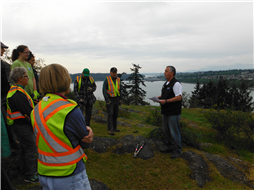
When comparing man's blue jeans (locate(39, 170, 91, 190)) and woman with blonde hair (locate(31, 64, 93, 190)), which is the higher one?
woman with blonde hair (locate(31, 64, 93, 190))

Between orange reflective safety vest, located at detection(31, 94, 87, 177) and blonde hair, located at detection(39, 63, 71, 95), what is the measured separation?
7 cm

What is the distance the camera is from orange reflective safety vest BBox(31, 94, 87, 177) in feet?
4.51

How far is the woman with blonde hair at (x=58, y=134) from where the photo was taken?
4.54 ft

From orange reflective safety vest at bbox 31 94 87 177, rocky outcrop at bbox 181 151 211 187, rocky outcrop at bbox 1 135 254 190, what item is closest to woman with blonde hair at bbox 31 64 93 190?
orange reflective safety vest at bbox 31 94 87 177

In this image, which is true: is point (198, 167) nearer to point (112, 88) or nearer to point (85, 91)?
point (112, 88)

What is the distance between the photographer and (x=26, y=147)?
2762mm

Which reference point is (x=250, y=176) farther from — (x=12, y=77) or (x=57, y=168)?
(x=12, y=77)

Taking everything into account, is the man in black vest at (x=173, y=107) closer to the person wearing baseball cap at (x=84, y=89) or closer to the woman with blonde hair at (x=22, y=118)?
the person wearing baseball cap at (x=84, y=89)

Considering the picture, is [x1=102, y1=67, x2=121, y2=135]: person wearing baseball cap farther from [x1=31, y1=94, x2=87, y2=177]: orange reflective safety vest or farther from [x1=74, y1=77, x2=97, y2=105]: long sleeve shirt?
[x1=31, y1=94, x2=87, y2=177]: orange reflective safety vest

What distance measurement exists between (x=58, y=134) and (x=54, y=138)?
0.19 ft

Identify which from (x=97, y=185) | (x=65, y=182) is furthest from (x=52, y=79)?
(x=97, y=185)

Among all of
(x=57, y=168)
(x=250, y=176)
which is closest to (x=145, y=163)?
(x=250, y=176)

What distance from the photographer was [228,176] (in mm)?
3344

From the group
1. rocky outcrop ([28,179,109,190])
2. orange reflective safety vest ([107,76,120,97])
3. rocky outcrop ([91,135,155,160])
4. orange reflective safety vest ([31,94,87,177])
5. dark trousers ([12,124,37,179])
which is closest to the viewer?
orange reflective safety vest ([31,94,87,177])
